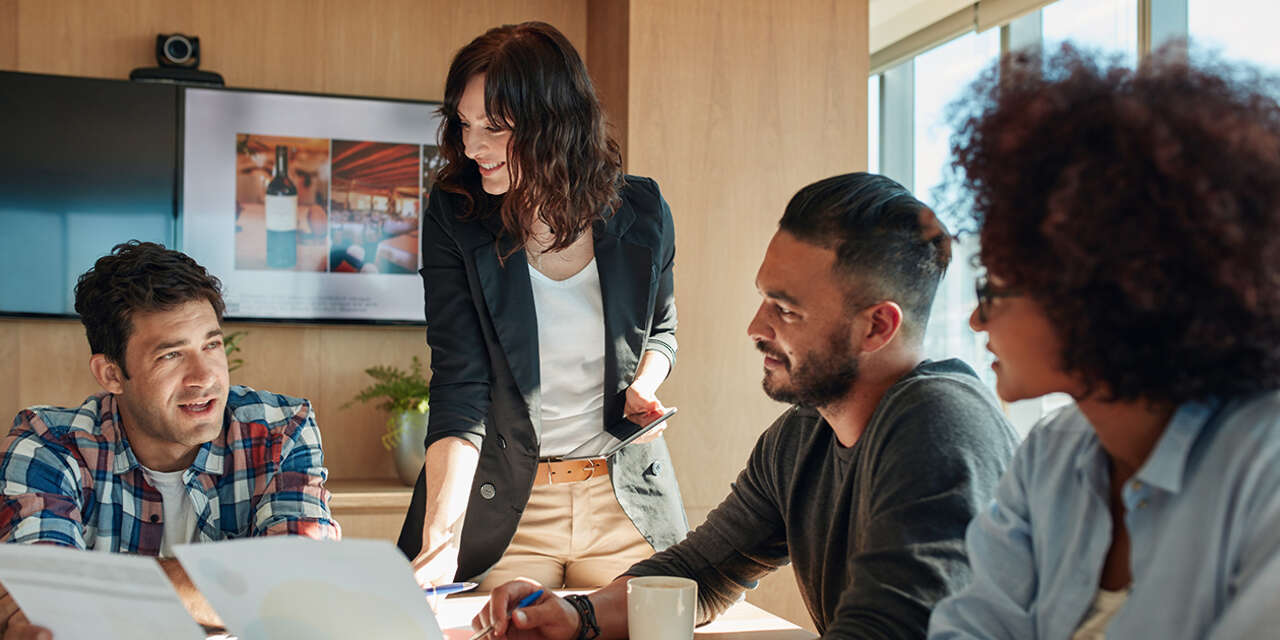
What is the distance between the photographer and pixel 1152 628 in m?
0.87

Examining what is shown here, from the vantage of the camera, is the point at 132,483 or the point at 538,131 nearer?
the point at 132,483

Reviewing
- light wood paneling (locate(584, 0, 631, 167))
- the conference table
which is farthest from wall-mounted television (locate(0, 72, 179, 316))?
the conference table

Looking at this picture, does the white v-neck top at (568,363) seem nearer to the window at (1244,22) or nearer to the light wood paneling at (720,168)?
the light wood paneling at (720,168)

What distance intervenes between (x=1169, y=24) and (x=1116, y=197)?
9.32 ft

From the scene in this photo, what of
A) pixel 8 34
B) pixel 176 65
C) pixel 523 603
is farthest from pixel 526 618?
pixel 8 34

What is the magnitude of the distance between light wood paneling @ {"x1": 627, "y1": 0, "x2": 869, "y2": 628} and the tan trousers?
1.52 metres

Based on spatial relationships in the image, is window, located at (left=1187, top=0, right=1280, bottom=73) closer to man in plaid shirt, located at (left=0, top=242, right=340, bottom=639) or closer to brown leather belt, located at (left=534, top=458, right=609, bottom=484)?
brown leather belt, located at (left=534, top=458, right=609, bottom=484)

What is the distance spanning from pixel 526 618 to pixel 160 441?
0.80 meters

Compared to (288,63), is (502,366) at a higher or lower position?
lower

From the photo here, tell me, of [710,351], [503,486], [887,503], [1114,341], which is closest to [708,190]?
[710,351]

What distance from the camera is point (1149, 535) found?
0.90 metres

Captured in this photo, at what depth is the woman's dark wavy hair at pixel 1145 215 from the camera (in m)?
0.78

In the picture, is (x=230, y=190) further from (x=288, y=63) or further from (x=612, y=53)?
(x=612, y=53)

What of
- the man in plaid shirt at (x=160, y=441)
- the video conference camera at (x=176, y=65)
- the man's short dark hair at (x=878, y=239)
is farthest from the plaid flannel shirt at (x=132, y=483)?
the video conference camera at (x=176, y=65)
